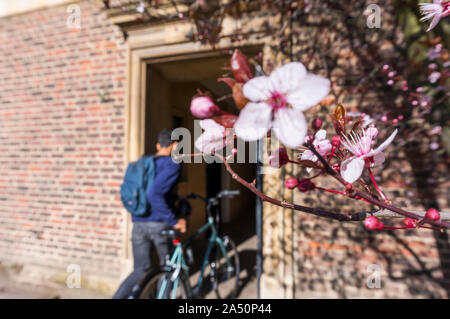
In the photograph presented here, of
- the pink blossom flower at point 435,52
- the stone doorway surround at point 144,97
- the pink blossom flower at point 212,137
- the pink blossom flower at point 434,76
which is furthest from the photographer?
the stone doorway surround at point 144,97

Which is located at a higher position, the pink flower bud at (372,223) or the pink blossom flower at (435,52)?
the pink blossom flower at (435,52)

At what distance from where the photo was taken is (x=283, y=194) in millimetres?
2895

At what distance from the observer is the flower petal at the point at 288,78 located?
1.21 ft

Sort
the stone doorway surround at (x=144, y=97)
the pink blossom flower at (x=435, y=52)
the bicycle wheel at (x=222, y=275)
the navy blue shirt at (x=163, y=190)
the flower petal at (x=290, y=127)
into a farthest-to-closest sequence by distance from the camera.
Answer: the bicycle wheel at (x=222, y=275) → the stone doorway surround at (x=144, y=97) → the navy blue shirt at (x=163, y=190) → the pink blossom flower at (x=435, y=52) → the flower petal at (x=290, y=127)

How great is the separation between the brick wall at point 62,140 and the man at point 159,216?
3.28 feet

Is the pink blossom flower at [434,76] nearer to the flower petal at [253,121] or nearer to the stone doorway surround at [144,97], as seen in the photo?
the stone doorway surround at [144,97]

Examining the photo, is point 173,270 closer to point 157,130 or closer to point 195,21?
point 157,130

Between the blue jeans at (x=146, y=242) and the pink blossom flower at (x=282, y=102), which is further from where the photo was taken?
the blue jeans at (x=146, y=242)

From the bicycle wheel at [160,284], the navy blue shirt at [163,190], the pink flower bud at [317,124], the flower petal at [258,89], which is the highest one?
the flower petal at [258,89]

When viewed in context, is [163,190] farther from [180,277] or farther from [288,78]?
[288,78]

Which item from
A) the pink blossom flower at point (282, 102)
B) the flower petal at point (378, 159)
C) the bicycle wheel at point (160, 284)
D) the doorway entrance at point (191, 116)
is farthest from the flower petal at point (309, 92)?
the bicycle wheel at point (160, 284)

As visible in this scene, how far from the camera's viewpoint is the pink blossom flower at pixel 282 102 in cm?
35

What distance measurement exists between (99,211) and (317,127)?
3.82 m
